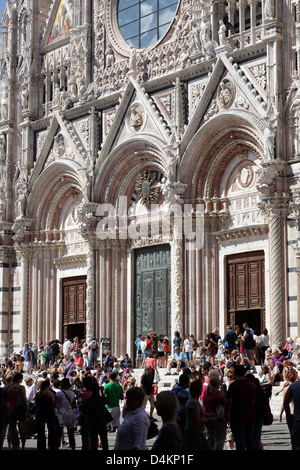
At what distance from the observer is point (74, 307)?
30797 mm

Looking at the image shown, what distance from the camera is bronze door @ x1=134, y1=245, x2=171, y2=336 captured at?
27.0 meters

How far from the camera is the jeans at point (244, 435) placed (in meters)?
10.4

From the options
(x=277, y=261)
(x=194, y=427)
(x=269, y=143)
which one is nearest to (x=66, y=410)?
(x=194, y=427)

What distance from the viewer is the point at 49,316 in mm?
31312

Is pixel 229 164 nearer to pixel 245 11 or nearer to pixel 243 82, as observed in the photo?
pixel 243 82

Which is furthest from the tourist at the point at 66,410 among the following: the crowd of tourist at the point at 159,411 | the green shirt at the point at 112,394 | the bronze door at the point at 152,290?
the bronze door at the point at 152,290

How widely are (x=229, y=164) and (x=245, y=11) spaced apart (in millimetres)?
5094

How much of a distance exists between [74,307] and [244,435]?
20813 mm

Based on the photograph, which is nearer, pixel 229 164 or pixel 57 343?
pixel 229 164

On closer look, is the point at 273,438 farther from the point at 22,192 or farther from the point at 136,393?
the point at 22,192

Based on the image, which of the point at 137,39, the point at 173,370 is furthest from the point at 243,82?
the point at 173,370

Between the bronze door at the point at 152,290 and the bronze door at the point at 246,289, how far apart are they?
269 cm

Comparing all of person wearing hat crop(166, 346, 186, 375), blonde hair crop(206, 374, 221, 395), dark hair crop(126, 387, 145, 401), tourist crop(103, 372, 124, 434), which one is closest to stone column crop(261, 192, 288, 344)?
person wearing hat crop(166, 346, 186, 375)

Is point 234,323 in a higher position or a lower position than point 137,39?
lower
